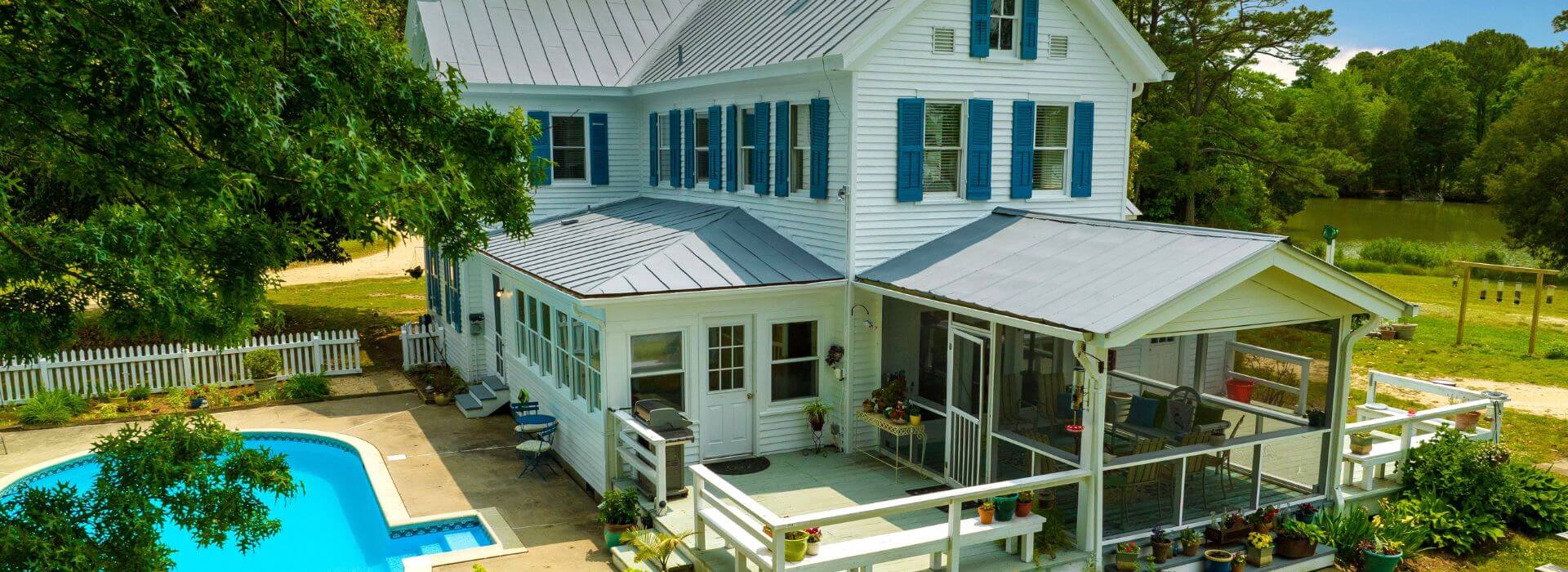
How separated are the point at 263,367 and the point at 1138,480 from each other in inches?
597

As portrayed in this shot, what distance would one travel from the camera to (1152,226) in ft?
36.1

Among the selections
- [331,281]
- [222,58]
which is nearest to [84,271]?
[222,58]

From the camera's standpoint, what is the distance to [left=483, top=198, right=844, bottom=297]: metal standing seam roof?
38.8ft

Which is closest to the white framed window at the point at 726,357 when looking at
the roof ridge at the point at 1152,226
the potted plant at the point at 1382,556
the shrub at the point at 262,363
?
the roof ridge at the point at 1152,226

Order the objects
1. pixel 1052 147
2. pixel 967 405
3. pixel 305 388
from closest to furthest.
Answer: pixel 967 405 → pixel 1052 147 → pixel 305 388

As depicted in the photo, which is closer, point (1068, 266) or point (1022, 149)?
point (1068, 266)

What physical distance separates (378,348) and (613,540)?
43.5ft

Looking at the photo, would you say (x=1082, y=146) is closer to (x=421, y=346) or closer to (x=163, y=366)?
(x=421, y=346)

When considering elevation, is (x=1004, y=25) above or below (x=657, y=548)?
above

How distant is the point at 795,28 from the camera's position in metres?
14.4

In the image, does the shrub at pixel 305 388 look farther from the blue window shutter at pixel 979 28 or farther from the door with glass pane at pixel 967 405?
the blue window shutter at pixel 979 28

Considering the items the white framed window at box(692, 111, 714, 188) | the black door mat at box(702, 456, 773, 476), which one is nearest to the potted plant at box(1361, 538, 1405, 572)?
the black door mat at box(702, 456, 773, 476)

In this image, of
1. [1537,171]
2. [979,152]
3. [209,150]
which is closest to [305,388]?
[209,150]

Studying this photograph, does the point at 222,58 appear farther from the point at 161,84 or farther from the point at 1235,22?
the point at 1235,22
